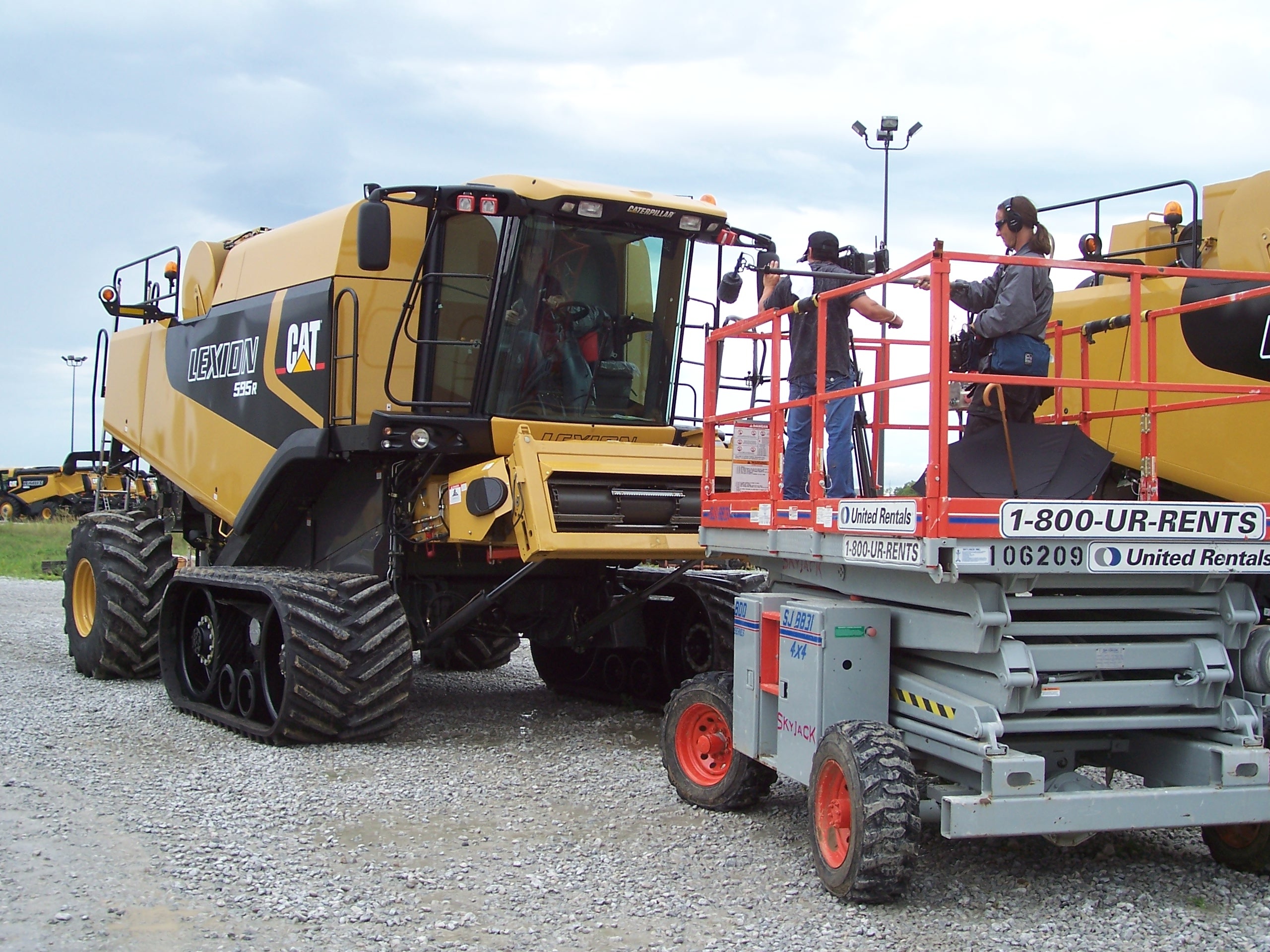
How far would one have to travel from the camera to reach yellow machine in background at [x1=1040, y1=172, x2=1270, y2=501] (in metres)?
7.84

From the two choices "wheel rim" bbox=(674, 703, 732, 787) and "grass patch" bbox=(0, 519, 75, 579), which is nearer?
"wheel rim" bbox=(674, 703, 732, 787)

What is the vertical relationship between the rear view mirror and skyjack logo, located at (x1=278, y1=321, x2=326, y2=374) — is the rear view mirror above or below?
above

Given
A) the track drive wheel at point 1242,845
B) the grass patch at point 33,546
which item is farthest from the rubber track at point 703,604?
the grass patch at point 33,546

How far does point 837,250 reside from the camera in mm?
6691

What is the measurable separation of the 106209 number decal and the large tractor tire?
7470 mm

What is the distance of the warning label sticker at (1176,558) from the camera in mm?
4891

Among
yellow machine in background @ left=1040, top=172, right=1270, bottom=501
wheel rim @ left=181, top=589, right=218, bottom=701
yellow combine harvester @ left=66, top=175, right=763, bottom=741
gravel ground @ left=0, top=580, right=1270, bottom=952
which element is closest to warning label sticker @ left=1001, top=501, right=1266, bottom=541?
gravel ground @ left=0, top=580, right=1270, bottom=952

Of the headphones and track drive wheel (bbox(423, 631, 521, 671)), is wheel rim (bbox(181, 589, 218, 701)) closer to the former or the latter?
track drive wheel (bbox(423, 631, 521, 671))

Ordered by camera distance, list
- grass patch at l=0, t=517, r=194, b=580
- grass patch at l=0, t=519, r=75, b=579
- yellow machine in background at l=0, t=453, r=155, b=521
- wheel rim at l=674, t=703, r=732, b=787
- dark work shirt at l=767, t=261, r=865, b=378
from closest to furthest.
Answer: dark work shirt at l=767, t=261, r=865, b=378 < wheel rim at l=674, t=703, r=732, b=787 < grass patch at l=0, t=517, r=194, b=580 < grass patch at l=0, t=519, r=75, b=579 < yellow machine in background at l=0, t=453, r=155, b=521

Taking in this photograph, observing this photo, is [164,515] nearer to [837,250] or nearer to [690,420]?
[690,420]

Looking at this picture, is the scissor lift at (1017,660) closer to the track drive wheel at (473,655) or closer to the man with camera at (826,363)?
the man with camera at (826,363)

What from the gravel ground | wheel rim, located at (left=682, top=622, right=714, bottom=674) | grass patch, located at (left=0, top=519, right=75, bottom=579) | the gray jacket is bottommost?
grass patch, located at (left=0, top=519, right=75, bottom=579)

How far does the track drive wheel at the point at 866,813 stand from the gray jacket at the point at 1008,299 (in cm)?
181

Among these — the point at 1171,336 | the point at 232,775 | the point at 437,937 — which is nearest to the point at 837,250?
the point at 1171,336
